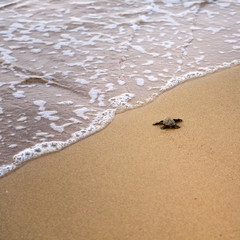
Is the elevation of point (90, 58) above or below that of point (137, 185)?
above

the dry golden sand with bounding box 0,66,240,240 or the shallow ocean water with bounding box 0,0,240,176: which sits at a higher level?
the shallow ocean water with bounding box 0,0,240,176

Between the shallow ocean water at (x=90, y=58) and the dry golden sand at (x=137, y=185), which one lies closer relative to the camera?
the dry golden sand at (x=137, y=185)

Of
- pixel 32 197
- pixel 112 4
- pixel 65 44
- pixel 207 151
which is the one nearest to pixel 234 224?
pixel 207 151

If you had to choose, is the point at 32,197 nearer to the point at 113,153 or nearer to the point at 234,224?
the point at 113,153

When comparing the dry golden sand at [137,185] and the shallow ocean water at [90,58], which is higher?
the shallow ocean water at [90,58]
